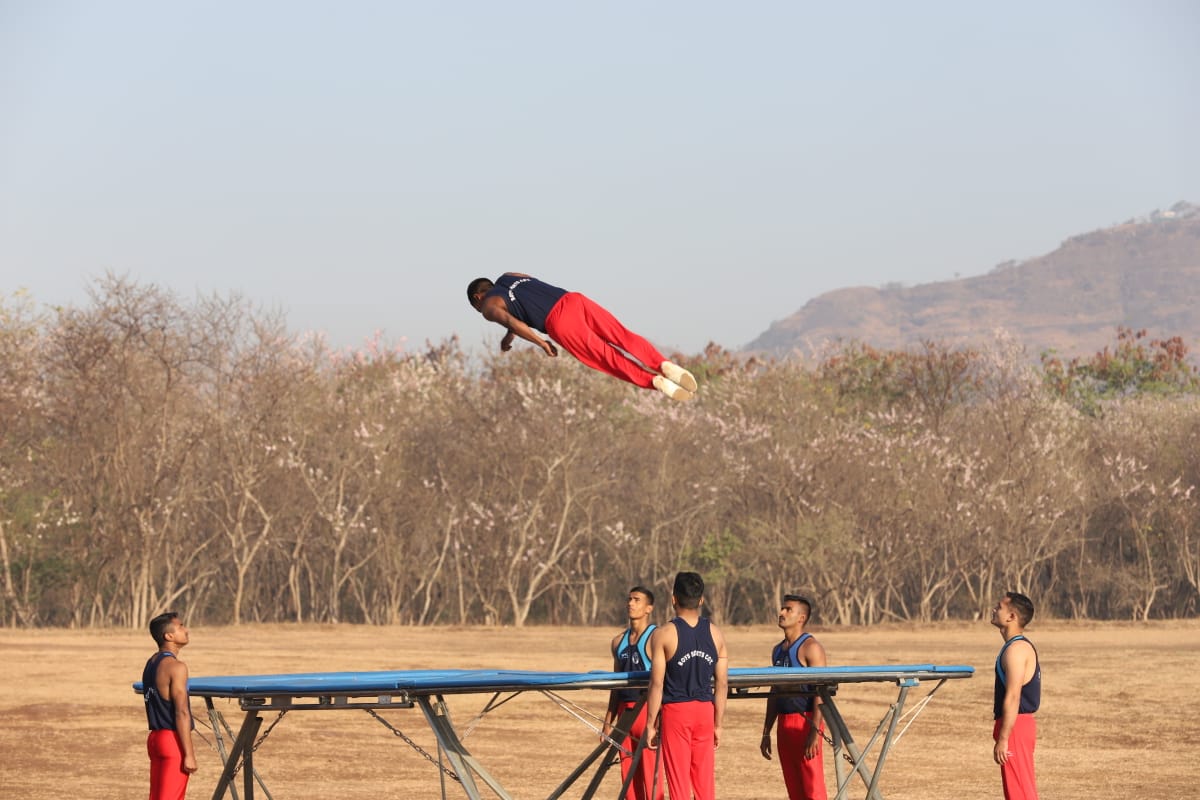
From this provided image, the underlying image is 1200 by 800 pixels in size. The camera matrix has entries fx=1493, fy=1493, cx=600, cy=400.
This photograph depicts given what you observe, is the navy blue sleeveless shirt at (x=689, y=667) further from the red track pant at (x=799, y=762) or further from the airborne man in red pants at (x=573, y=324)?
the airborne man in red pants at (x=573, y=324)

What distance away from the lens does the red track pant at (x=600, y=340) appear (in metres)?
9.83

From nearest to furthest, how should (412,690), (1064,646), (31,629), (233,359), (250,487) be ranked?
(412,690) → (1064,646) → (31,629) → (250,487) → (233,359)

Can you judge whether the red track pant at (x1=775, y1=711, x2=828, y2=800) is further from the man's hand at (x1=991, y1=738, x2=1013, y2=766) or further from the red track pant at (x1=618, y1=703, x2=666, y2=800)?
the man's hand at (x1=991, y1=738, x2=1013, y2=766)

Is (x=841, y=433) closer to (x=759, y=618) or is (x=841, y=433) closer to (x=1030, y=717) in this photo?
(x=759, y=618)

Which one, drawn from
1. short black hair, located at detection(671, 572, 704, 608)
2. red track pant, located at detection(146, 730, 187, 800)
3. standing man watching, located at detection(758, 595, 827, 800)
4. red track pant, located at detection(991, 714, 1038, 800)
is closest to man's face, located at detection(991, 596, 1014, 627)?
red track pant, located at detection(991, 714, 1038, 800)

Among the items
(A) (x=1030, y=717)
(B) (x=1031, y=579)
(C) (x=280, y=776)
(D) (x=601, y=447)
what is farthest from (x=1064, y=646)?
(A) (x=1030, y=717)

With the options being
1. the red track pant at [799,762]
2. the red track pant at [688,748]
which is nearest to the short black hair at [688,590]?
the red track pant at [688,748]

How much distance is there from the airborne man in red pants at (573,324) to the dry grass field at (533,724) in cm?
333

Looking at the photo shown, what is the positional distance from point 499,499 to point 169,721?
30.1 metres

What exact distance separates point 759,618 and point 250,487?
45.0 feet

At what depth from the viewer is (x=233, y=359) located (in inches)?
1609

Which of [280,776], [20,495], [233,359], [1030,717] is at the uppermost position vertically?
[233,359]

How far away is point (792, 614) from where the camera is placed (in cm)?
1008

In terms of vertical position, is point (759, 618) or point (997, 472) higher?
point (997, 472)
